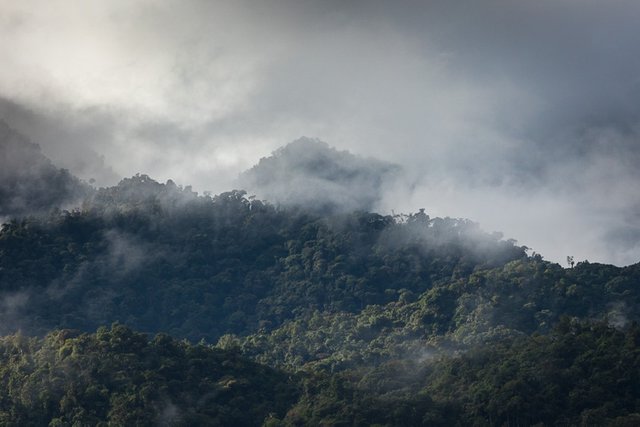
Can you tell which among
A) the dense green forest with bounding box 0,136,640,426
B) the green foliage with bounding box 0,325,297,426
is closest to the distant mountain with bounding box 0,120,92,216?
the dense green forest with bounding box 0,136,640,426

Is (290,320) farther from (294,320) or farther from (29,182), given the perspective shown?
(29,182)

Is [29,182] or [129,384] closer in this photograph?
[129,384]

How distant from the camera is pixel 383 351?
102 m

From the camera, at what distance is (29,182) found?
413ft

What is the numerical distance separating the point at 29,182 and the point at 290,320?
24294 mm

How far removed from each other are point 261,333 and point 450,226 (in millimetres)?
18756

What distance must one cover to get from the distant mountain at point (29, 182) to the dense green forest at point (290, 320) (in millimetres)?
654

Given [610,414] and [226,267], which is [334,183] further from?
[610,414]

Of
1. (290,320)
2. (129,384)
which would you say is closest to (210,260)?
(290,320)

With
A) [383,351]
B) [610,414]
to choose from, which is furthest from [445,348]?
[610,414]

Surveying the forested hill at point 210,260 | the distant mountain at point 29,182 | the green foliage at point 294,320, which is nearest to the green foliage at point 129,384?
the green foliage at point 294,320

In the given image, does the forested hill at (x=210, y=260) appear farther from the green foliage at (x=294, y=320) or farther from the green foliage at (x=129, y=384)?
the green foliage at (x=129, y=384)

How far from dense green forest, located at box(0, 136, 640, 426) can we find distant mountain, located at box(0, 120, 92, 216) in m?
0.65

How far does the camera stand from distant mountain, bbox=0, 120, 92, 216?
124 meters
